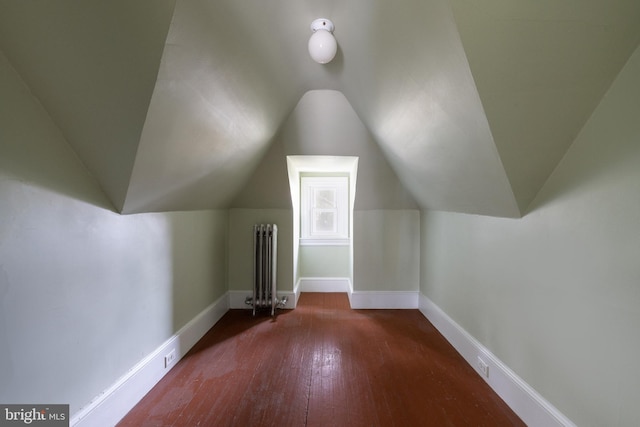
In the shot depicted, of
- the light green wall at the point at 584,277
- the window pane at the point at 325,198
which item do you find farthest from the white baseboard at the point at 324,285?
the light green wall at the point at 584,277

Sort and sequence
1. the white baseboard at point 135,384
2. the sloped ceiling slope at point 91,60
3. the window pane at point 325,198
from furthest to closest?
the window pane at point 325,198, the white baseboard at point 135,384, the sloped ceiling slope at point 91,60

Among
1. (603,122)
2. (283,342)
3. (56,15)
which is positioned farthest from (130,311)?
(603,122)

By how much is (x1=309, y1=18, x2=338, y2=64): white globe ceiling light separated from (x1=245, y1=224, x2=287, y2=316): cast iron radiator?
1.96 metres

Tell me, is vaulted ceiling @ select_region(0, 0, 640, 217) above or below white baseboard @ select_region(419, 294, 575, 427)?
above

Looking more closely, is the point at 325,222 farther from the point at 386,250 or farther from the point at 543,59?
the point at 543,59

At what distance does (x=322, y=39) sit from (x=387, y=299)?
2841mm

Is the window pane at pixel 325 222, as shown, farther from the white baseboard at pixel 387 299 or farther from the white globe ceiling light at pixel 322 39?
the white globe ceiling light at pixel 322 39

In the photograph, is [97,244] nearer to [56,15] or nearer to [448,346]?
[56,15]

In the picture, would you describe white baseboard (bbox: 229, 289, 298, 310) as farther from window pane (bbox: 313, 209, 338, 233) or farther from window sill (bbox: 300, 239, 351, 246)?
window pane (bbox: 313, 209, 338, 233)

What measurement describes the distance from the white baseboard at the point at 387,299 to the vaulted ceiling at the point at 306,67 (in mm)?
1722

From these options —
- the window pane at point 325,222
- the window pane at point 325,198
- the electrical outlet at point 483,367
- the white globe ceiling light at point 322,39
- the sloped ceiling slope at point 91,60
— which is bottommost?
the electrical outlet at point 483,367

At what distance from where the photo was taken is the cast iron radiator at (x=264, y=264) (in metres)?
3.12

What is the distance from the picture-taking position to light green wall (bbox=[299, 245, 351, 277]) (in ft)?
13.2

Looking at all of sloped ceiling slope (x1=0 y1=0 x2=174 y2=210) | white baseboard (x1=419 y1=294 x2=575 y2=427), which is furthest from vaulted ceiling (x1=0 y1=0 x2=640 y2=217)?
white baseboard (x1=419 y1=294 x2=575 y2=427)
